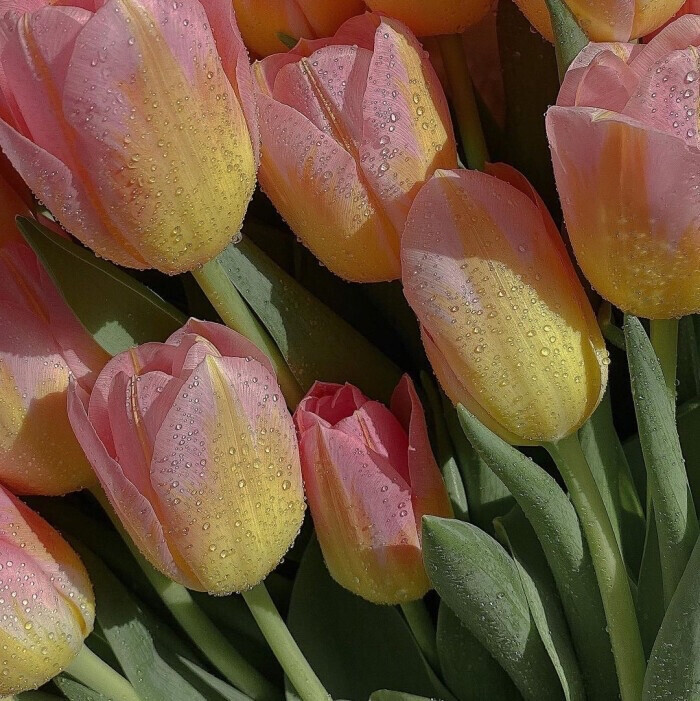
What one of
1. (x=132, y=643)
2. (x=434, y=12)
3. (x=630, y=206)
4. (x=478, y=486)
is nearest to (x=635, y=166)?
(x=630, y=206)

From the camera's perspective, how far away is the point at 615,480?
0.45 meters

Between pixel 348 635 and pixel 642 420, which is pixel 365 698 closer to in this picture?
pixel 348 635

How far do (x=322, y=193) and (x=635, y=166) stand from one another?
11 cm

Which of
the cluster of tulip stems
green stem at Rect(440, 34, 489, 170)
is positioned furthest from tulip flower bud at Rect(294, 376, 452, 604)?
green stem at Rect(440, 34, 489, 170)

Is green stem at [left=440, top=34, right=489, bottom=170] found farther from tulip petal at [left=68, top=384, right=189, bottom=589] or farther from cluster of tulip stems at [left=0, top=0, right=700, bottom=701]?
tulip petal at [left=68, top=384, right=189, bottom=589]

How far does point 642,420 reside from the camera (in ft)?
1.23

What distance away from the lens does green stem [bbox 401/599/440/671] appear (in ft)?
1.55

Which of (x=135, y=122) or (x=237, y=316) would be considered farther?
(x=237, y=316)

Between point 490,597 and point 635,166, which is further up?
point 635,166

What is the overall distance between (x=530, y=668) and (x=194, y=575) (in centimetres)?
16

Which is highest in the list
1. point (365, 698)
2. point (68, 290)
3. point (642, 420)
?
point (68, 290)

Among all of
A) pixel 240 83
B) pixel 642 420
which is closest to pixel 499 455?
pixel 642 420

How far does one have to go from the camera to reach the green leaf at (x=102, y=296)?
41 cm

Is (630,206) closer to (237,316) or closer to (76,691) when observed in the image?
(237,316)
